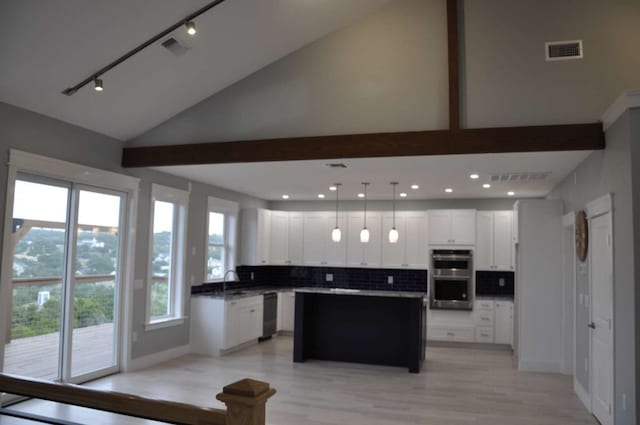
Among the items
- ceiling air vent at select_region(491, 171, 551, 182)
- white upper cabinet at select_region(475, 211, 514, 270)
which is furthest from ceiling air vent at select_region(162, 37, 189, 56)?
white upper cabinet at select_region(475, 211, 514, 270)

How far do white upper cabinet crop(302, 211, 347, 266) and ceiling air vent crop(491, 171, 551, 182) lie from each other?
11.9 ft

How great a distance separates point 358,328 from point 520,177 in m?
3.06

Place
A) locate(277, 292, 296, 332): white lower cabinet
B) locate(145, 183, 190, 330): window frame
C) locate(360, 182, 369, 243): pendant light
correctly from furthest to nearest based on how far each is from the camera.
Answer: locate(277, 292, 296, 332): white lower cabinet, locate(360, 182, 369, 243): pendant light, locate(145, 183, 190, 330): window frame

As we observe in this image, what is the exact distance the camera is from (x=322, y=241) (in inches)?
394

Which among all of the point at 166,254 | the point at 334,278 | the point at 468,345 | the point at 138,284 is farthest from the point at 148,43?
the point at 468,345

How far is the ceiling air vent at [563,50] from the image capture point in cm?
514

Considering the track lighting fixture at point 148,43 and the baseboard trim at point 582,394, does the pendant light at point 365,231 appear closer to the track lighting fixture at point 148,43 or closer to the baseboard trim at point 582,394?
the baseboard trim at point 582,394

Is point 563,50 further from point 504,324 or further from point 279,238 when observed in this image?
point 279,238

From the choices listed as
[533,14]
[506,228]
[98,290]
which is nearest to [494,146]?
[533,14]

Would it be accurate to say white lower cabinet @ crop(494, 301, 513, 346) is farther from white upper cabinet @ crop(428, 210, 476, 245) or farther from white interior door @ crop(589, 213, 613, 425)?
white interior door @ crop(589, 213, 613, 425)

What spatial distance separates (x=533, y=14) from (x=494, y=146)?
1.48 metres

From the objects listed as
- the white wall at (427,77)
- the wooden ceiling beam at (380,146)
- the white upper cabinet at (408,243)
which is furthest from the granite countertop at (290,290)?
the white wall at (427,77)

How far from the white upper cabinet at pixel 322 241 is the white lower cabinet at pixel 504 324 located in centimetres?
299

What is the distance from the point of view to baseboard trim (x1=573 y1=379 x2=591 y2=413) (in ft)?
17.3
